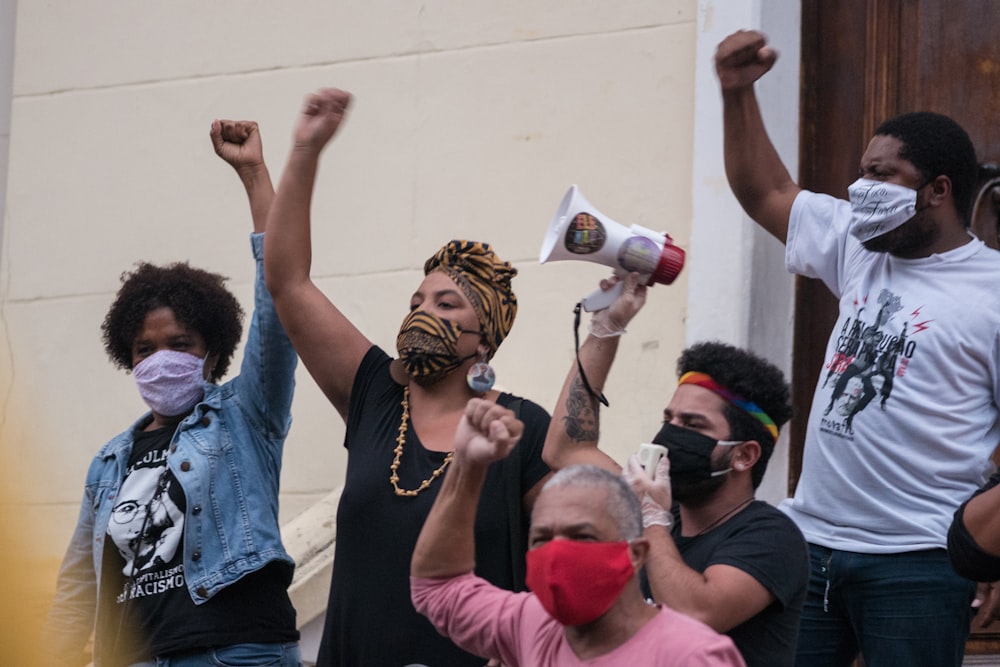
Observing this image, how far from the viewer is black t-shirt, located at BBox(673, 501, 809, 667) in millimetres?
3189

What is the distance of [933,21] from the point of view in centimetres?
512

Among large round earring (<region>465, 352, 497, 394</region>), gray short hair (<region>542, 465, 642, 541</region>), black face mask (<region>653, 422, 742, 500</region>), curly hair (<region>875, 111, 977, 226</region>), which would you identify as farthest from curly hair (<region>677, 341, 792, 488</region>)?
curly hair (<region>875, 111, 977, 226</region>)

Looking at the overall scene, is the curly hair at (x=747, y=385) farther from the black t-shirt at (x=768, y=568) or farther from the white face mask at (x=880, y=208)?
the white face mask at (x=880, y=208)

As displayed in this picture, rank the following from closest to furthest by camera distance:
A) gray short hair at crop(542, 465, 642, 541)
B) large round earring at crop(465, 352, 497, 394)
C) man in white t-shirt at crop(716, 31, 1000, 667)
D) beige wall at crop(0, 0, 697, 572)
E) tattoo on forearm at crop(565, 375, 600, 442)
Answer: gray short hair at crop(542, 465, 642, 541), tattoo on forearm at crop(565, 375, 600, 442), large round earring at crop(465, 352, 497, 394), man in white t-shirt at crop(716, 31, 1000, 667), beige wall at crop(0, 0, 697, 572)

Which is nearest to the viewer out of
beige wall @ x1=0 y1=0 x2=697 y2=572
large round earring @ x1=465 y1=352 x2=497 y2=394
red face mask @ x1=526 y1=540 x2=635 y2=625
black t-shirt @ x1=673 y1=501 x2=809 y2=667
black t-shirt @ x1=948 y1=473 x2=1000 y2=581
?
red face mask @ x1=526 y1=540 x2=635 y2=625

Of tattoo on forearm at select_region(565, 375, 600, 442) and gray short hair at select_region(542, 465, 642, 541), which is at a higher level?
tattoo on forearm at select_region(565, 375, 600, 442)

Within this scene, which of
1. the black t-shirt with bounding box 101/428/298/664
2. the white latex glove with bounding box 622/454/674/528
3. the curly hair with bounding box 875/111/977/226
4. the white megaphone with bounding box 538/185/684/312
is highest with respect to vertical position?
the curly hair with bounding box 875/111/977/226

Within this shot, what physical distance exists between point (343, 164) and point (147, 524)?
7.04 feet

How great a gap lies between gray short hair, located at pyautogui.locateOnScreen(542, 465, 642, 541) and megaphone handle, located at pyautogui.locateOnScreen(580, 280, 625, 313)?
0.56 meters

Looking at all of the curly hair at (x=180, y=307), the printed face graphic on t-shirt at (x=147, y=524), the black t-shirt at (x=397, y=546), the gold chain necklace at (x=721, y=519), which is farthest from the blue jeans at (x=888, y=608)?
the curly hair at (x=180, y=307)

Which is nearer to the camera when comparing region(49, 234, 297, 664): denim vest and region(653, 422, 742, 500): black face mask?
region(653, 422, 742, 500): black face mask

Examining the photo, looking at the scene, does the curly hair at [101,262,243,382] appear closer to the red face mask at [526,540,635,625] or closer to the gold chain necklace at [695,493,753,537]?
the gold chain necklace at [695,493,753,537]

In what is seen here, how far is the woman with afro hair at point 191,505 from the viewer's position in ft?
12.8

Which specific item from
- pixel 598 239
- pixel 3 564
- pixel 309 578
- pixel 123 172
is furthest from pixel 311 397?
pixel 3 564
